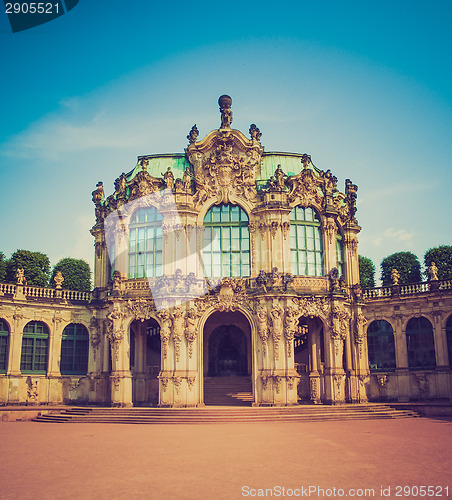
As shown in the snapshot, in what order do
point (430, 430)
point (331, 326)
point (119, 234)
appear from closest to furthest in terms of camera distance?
point (430, 430) < point (331, 326) < point (119, 234)

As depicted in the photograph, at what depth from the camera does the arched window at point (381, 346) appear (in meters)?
42.6

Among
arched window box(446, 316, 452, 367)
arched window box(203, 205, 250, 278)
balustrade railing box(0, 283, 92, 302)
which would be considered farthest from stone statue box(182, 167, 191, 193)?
arched window box(446, 316, 452, 367)

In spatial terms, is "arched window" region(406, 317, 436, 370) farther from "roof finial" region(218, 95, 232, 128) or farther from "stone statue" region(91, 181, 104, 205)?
"stone statue" region(91, 181, 104, 205)

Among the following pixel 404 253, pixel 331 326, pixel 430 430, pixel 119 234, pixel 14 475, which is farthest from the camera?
pixel 404 253

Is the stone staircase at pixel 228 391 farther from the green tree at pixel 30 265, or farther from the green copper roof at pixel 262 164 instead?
the green tree at pixel 30 265

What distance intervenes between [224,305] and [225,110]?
45.6 feet

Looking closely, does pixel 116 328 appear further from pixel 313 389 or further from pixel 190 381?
pixel 313 389

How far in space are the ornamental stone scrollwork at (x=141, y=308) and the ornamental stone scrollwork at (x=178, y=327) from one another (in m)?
1.95

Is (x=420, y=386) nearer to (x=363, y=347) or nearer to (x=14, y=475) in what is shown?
(x=363, y=347)

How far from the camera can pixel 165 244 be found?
38.5 metres

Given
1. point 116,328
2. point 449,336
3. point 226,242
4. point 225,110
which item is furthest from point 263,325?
point 225,110

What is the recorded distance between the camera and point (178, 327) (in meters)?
36.0

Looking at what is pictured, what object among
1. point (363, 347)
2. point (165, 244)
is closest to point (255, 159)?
point (165, 244)

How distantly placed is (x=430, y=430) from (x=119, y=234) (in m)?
24.2
